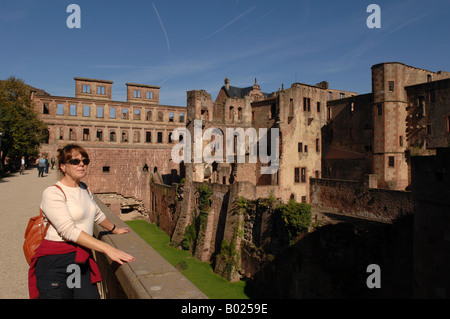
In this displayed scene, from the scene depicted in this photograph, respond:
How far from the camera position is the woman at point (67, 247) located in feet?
10.1

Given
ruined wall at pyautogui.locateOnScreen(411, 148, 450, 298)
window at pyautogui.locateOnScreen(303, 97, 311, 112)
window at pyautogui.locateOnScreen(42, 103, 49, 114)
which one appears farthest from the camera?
window at pyautogui.locateOnScreen(42, 103, 49, 114)

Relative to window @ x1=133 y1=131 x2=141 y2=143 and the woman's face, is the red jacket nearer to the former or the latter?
the woman's face

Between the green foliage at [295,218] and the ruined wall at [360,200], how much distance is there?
715 cm

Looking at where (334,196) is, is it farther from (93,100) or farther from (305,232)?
(93,100)

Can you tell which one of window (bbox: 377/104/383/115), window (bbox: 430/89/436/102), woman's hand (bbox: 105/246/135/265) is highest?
window (bbox: 430/89/436/102)

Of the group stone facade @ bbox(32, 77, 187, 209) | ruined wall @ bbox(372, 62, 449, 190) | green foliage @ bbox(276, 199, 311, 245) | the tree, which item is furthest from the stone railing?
stone facade @ bbox(32, 77, 187, 209)

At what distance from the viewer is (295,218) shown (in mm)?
15750

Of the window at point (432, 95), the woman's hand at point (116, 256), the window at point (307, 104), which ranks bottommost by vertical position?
the woman's hand at point (116, 256)

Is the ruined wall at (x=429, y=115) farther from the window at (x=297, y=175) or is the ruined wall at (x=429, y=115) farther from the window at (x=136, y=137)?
the window at (x=136, y=137)

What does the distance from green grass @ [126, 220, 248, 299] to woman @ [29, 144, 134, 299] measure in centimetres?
1451

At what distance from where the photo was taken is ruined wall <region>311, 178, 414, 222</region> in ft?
63.6

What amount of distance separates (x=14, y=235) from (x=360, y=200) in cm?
2081

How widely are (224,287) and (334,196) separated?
499 inches

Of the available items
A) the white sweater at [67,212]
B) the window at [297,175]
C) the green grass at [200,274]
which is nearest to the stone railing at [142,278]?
the white sweater at [67,212]
